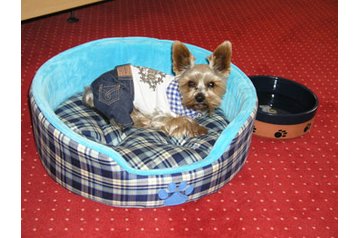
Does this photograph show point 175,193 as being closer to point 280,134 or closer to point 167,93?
point 167,93

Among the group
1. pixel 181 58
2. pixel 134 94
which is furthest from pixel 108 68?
pixel 181 58

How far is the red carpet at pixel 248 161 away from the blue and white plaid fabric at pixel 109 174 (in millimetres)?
121

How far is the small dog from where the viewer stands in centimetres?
289

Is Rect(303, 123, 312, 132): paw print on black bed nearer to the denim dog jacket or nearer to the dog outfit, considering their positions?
the dog outfit

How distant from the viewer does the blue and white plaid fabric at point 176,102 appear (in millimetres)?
3014

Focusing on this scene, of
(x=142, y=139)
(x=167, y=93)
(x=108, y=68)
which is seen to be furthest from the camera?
(x=108, y=68)

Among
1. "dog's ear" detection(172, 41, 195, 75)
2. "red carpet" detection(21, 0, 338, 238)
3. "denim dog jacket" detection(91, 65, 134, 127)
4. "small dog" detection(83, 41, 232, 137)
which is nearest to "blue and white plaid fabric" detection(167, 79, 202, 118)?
"small dog" detection(83, 41, 232, 137)

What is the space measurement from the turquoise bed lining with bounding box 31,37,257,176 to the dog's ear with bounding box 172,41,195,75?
1.42ft

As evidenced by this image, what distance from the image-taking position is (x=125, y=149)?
2594 mm

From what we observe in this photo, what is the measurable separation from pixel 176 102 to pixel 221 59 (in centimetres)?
46

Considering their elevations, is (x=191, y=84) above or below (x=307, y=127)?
above

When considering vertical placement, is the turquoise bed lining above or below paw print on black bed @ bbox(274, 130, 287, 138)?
above

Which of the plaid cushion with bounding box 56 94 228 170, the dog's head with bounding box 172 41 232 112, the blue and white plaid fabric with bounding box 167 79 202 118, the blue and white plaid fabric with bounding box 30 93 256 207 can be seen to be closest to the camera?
the blue and white plaid fabric with bounding box 30 93 256 207

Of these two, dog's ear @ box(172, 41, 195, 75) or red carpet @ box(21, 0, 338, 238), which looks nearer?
red carpet @ box(21, 0, 338, 238)
